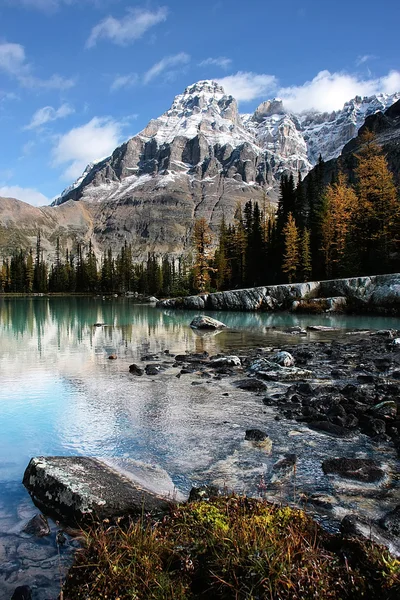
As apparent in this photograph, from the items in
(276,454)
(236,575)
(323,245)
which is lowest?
(276,454)

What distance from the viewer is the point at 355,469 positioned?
7.46 metres

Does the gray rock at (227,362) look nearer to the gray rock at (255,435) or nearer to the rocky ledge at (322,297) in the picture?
the gray rock at (255,435)

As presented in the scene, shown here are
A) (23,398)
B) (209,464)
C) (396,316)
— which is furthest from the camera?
(396,316)

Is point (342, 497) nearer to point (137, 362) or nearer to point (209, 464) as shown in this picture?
point (209, 464)

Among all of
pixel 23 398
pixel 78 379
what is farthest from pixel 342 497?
pixel 78 379

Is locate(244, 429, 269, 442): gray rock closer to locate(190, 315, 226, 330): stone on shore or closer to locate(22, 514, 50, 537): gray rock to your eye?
locate(22, 514, 50, 537): gray rock

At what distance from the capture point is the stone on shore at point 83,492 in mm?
5746

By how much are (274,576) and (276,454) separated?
17.4 ft

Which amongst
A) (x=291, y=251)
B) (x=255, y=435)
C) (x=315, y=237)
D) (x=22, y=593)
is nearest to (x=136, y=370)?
(x=255, y=435)

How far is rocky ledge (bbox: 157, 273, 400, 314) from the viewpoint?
44.3 m

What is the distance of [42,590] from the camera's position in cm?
450

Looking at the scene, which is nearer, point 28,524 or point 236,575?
point 236,575

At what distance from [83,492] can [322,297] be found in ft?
156

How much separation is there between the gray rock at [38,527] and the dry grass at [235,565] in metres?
2.04
